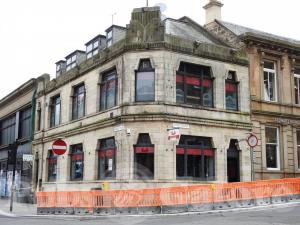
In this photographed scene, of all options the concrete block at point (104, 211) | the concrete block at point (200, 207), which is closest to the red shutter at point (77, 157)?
the concrete block at point (104, 211)

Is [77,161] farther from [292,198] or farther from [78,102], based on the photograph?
[292,198]

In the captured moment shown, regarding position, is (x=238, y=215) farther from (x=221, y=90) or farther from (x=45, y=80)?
(x=45, y=80)

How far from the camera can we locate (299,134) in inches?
1096

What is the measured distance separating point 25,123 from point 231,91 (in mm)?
19688

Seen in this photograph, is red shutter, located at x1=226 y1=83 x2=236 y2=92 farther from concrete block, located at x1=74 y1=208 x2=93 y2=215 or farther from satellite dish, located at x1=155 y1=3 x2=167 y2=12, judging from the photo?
concrete block, located at x1=74 y1=208 x2=93 y2=215

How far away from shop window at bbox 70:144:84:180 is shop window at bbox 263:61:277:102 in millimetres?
12011

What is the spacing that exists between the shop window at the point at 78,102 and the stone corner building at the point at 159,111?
244 mm

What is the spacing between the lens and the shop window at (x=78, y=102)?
2761cm

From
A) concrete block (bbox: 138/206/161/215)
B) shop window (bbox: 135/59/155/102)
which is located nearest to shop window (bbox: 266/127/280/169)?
shop window (bbox: 135/59/155/102)

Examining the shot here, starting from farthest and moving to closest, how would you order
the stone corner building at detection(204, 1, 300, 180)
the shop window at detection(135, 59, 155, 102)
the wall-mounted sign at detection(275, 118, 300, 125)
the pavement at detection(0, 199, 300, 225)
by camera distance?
the wall-mounted sign at detection(275, 118, 300, 125) → the stone corner building at detection(204, 1, 300, 180) → the shop window at detection(135, 59, 155, 102) → the pavement at detection(0, 199, 300, 225)

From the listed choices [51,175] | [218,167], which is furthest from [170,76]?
[51,175]

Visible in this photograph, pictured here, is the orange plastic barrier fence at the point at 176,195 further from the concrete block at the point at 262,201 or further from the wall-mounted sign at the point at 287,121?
the wall-mounted sign at the point at 287,121

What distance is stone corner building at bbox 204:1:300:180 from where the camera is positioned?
84.6 feet

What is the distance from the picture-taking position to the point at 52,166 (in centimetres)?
3073
